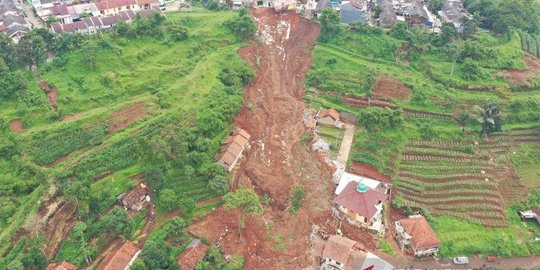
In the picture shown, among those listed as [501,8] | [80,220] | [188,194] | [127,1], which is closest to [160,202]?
[188,194]

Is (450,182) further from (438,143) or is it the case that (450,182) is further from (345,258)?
(345,258)

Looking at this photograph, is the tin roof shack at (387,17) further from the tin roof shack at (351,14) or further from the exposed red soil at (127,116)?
the exposed red soil at (127,116)

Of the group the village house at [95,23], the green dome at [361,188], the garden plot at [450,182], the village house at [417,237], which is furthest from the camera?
the village house at [95,23]

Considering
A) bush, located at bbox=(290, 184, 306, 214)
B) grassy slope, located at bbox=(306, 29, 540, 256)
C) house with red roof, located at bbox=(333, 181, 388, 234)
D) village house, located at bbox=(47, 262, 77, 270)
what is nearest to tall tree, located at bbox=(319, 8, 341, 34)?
grassy slope, located at bbox=(306, 29, 540, 256)

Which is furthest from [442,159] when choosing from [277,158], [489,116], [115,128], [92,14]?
[92,14]

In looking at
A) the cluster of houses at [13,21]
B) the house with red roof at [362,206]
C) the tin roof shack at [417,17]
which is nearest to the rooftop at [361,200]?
the house with red roof at [362,206]

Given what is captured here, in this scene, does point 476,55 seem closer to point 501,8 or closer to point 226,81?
point 501,8
